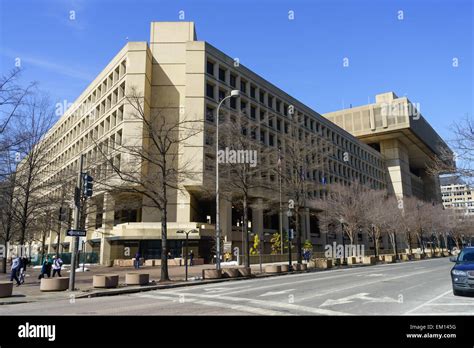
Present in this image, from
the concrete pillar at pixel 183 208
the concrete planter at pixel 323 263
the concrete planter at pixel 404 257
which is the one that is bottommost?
the concrete planter at pixel 404 257

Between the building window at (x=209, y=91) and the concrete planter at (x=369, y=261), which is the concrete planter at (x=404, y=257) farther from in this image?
the building window at (x=209, y=91)

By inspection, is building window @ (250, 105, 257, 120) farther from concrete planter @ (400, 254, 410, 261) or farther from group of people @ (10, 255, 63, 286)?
group of people @ (10, 255, 63, 286)

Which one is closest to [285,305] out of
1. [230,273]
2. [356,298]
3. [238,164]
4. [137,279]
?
[356,298]

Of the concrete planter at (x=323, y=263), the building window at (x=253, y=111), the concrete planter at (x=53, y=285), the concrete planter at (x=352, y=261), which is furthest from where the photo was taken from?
the building window at (x=253, y=111)

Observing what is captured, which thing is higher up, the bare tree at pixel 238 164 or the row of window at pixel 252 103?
the row of window at pixel 252 103

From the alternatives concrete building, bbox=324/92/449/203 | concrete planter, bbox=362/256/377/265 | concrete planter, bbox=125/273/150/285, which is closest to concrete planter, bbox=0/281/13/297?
concrete planter, bbox=125/273/150/285

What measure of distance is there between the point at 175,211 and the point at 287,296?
33.6 metres

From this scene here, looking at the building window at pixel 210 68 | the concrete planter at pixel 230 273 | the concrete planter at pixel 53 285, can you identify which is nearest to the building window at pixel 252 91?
the building window at pixel 210 68
